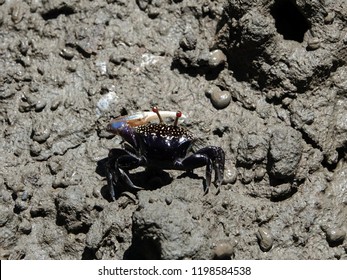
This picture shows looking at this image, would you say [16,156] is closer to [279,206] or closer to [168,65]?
[168,65]

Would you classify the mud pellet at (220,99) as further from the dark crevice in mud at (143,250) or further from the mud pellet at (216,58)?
the dark crevice in mud at (143,250)

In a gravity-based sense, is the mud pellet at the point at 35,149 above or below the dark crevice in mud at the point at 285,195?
below

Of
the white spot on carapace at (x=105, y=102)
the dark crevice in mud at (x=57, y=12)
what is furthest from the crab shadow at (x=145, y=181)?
the dark crevice in mud at (x=57, y=12)

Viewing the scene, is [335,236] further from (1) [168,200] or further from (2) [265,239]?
(1) [168,200]

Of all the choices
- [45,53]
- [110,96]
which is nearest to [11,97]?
[45,53]

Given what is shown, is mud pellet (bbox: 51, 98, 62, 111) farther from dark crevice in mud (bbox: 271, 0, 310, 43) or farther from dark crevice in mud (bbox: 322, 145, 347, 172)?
dark crevice in mud (bbox: 322, 145, 347, 172)

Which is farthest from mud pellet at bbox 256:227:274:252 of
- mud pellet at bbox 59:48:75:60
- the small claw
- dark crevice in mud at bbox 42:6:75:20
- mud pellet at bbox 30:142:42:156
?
dark crevice in mud at bbox 42:6:75:20
